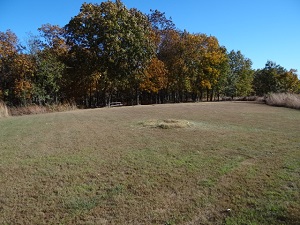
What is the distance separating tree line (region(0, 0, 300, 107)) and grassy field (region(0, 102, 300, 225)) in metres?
17.6

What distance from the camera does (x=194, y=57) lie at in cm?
3375

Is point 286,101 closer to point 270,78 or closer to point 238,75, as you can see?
point 238,75

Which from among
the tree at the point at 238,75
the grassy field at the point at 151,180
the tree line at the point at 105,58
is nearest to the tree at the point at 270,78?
the tree at the point at 238,75

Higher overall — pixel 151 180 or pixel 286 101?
pixel 286 101

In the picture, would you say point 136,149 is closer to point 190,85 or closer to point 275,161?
point 275,161

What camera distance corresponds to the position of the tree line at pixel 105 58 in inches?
899

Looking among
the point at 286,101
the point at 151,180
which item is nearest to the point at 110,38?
the point at 286,101

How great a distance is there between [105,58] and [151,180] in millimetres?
20197

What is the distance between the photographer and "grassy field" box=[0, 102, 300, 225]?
2.95m

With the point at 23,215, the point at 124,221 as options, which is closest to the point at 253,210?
the point at 124,221

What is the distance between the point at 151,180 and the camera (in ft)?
12.5

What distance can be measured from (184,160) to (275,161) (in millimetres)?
1588

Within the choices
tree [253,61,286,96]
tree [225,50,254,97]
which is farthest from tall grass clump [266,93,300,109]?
tree [253,61,286,96]

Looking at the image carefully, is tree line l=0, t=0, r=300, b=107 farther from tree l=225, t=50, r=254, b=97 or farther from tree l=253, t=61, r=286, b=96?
tree l=253, t=61, r=286, b=96
